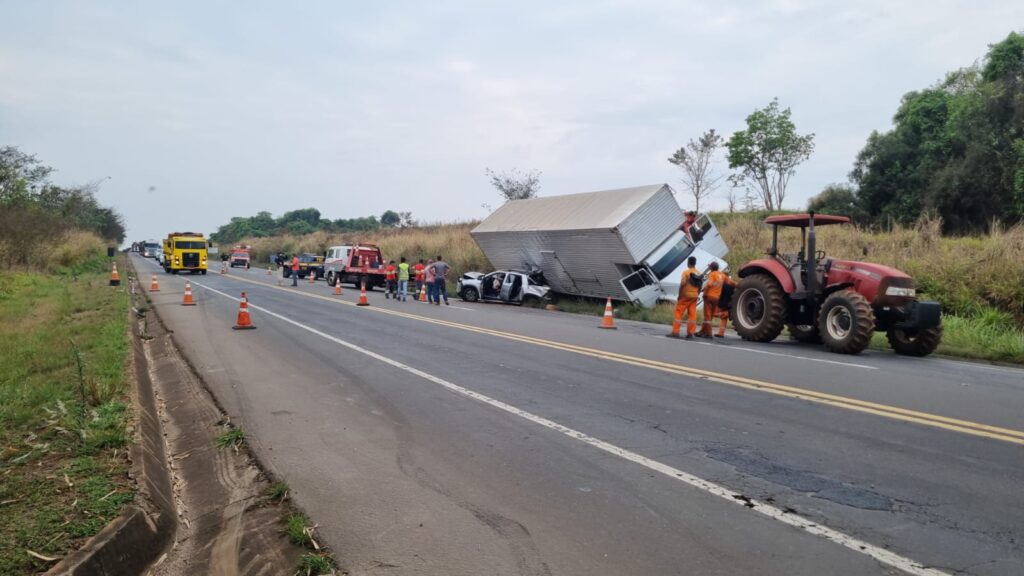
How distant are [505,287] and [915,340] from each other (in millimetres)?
15047

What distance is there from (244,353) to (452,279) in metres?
24.6

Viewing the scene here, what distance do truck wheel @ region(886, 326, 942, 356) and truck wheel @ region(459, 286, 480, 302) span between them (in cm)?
1628

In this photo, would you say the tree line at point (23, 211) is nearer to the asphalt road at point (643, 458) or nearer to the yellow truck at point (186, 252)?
the yellow truck at point (186, 252)

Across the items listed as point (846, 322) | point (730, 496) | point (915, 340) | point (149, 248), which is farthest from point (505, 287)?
point (149, 248)

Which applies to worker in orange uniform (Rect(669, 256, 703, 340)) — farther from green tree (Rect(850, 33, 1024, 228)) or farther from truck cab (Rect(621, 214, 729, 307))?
green tree (Rect(850, 33, 1024, 228))

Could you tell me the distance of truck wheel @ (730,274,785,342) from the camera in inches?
527

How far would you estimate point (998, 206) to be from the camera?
93.6 ft

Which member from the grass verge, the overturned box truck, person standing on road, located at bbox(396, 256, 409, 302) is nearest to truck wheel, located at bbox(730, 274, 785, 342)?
the overturned box truck

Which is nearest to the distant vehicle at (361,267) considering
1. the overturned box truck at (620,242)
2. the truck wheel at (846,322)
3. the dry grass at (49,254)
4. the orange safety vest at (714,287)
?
the overturned box truck at (620,242)

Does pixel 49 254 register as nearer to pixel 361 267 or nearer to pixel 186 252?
pixel 186 252

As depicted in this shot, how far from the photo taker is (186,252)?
4478 cm

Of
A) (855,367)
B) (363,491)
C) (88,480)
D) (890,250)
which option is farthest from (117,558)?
(890,250)

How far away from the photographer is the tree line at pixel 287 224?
343 feet

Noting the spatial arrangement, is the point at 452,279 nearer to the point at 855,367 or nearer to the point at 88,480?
the point at 855,367
